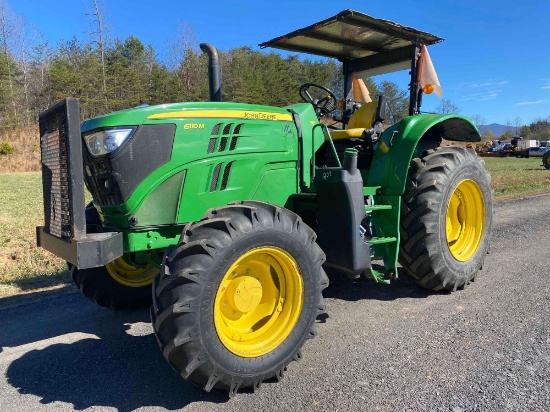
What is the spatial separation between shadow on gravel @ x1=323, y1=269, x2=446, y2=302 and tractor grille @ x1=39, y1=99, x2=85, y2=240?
2341 millimetres

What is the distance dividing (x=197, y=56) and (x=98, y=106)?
9.09 m

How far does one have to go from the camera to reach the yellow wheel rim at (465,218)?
434cm

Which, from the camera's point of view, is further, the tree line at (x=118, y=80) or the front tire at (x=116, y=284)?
the tree line at (x=118, y=80)

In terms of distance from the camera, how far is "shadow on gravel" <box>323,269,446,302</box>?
397 centimetres

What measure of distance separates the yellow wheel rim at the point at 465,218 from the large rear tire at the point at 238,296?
2.16 meters

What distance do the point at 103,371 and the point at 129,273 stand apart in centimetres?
116

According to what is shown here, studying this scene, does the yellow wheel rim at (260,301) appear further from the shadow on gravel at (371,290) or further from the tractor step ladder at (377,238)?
the shadow on gravel at (371,290)

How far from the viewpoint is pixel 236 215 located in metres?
2.52

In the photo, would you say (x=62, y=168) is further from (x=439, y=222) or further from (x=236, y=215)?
(x=439, y=222)

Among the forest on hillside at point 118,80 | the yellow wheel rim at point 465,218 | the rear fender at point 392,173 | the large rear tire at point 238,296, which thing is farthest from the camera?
the forest on hillside at point 118,80

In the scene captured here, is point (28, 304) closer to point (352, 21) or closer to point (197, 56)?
point (352, 21)

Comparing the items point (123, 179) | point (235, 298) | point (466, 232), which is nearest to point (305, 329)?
point (235, 298)

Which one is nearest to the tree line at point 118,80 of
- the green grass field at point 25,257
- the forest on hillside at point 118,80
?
the forest on hillside at point 118,80

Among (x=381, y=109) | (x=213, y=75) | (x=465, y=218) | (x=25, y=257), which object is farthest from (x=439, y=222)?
(x=25, y=257)
